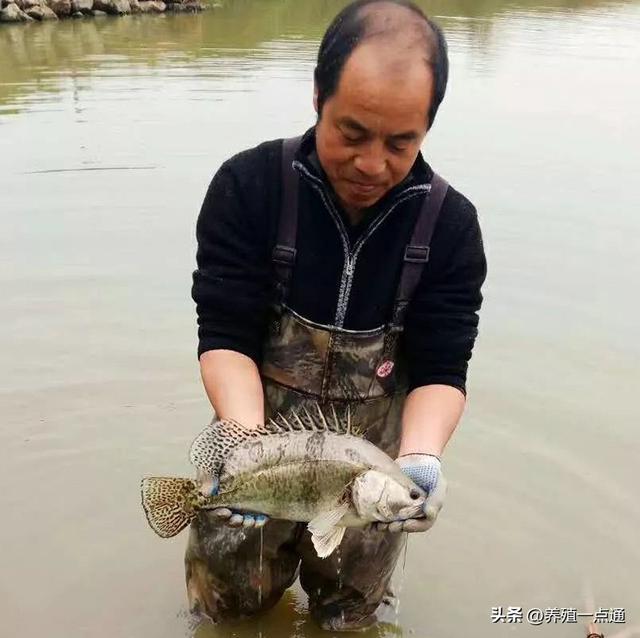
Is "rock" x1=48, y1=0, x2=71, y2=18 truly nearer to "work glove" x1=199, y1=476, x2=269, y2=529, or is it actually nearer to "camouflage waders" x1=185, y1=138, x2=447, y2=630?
"camouflage waders" x1=185, y1=138, x2=447, y2=630

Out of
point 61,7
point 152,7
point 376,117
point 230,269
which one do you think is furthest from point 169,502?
point 152,7

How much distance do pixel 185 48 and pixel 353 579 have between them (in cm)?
1839

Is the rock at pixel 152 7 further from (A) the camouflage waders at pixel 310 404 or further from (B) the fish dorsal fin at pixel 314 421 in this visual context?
(B) the fish dorsal fin at pixel 314 421

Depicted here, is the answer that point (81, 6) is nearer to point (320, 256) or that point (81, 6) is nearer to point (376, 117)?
point (320, 256)

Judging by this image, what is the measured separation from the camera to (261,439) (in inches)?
106

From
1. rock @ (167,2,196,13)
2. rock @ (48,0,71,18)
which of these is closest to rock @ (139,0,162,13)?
rock @ (167,2,196,13)

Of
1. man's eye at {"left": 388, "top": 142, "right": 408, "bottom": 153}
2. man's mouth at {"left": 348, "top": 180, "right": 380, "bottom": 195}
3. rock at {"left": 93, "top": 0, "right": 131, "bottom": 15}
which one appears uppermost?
man's eye at {"left": 388, "top": 142, "right": 408, "bottom": 153}

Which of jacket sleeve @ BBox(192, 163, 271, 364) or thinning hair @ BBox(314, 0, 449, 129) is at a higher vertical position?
thinning hair @ BBox(314, 0, 449, 129)

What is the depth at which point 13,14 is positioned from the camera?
73.2 ft

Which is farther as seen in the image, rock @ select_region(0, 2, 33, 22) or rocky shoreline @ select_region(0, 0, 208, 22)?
rocky shoreline @ select_region(0, 0, 208, 22)

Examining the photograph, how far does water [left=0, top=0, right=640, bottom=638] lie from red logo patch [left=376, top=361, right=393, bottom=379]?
128 centimetres

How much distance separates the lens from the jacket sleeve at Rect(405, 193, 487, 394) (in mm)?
2898

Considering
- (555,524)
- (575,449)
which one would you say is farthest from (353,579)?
(575,449)

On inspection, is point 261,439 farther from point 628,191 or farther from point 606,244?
point 628,191
